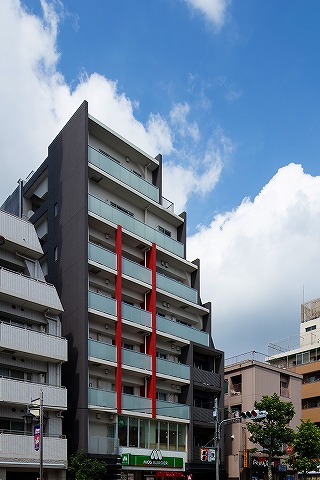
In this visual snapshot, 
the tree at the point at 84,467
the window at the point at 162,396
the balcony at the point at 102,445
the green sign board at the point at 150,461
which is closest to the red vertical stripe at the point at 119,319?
the balcony at the point at 102,445

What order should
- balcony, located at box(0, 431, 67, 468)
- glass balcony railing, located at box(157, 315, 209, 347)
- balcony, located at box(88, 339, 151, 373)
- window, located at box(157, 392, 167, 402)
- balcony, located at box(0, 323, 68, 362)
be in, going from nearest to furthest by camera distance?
1. balcony, located at box(0, 431, 67, 468)
2. balcony, located at box(0, 323, 68, 362)
3. balcony, located at box(88, 339, 151, 373)
4. window, located at box(157, 392, 167, 402)
5. glass balcony railing, located at box(157, 315, 209, 347)

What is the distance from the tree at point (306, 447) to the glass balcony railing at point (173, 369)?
1211 centimetres

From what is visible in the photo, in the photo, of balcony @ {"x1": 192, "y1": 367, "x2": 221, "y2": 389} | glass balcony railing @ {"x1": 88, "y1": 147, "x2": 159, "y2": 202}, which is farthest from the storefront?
glass balcony railing @ {"x1": 88, "y1": 147, "x2": 159, "y2": 202}

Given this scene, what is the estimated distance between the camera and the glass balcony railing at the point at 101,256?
44.3 meters

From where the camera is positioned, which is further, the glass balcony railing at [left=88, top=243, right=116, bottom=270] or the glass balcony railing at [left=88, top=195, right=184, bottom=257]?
the glass balcony railing at [left=88, top=195, right=184, bottom=257]

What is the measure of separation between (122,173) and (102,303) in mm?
11305

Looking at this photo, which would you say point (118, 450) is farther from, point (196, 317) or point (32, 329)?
point (196, 317)

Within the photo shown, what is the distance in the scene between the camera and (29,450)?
36.2 metres

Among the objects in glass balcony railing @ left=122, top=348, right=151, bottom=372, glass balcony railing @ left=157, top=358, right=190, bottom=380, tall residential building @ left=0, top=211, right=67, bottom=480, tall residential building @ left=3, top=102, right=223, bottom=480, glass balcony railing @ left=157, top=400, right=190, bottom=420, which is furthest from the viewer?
glass balcony railing @ left=157, top=358, right=190, bottom=380

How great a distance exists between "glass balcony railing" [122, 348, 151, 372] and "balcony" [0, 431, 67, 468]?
841 centimetres

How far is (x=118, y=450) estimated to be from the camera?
42969 mm

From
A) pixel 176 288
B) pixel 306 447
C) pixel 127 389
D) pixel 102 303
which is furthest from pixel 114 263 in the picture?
pixel 306 447

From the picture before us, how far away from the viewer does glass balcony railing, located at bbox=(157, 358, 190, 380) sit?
4819 cm

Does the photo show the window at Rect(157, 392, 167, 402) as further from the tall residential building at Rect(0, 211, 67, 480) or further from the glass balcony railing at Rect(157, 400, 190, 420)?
the tall residential building at Rect(0, 211, 67, 480)
